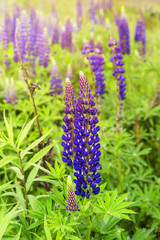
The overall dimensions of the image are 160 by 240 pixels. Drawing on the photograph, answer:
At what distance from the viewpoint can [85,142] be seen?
5.14 feet

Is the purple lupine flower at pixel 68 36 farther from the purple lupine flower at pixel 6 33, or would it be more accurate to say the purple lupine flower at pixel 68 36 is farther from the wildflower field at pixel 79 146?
the purple lupine flower at pixel 6 33

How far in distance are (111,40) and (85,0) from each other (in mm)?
14008

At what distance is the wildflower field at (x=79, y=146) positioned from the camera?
155 centimetres

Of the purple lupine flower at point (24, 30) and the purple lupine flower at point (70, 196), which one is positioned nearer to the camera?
the purple lupine flower at point (70, 196)

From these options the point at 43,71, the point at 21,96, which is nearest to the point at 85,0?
the point at 43,71

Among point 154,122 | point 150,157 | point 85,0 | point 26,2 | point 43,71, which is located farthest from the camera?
point 85,0

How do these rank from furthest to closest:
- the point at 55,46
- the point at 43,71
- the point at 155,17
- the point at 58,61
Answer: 1. the point at 155,17
2. the point at 55,46
3. the point at 58,61
4. the point at 43,71

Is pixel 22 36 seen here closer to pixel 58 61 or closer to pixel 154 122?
pixel 58 61

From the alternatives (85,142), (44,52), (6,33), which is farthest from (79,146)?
(6,33)

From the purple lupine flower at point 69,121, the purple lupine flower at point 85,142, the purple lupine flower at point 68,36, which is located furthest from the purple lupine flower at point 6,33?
the purple lupine flower at point 85,142

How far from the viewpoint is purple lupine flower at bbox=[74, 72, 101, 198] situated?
1.53 metres

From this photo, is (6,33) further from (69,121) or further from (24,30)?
(69,121)

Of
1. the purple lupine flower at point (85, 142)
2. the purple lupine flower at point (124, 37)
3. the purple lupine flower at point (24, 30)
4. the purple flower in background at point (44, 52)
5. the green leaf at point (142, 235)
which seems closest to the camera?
the purple lupine flower at point (85, 142)

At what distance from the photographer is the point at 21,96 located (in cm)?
386
